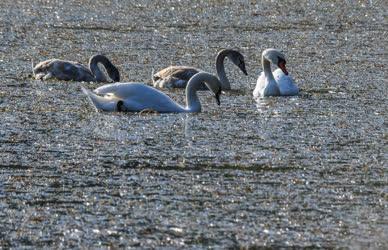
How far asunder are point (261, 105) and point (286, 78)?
133cm

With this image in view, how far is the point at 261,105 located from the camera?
1468 cm

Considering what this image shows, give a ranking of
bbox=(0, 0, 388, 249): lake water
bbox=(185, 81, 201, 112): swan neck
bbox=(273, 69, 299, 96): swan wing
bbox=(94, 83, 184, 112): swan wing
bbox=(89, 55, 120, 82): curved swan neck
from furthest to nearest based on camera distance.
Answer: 1. bbox=(89, 55, 120, 82): curved swan neck
2. bbox=(273, 69, 299, 96): swan wing
3. bbox=(185, 81, 201, 112): swan neck
4. bbox=(94, 83, 184, 112): swan wing
5. bbox=(0, 0, 388, 249): lake water

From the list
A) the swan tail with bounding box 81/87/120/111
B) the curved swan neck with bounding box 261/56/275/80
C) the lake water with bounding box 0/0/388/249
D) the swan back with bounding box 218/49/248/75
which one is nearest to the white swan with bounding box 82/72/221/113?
the swan tail with bounding box 81/87/120/111

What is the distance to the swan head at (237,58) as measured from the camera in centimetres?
1744

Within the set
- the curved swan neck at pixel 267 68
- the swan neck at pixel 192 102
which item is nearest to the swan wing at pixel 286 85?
the curved swan neck at pixel 267 68

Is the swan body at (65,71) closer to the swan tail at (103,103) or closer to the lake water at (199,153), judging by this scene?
the lake water at (199,153)

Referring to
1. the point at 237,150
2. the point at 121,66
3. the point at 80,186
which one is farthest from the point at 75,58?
the point at 80,186

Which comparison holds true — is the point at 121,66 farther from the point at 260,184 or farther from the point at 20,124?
the point at 260,184

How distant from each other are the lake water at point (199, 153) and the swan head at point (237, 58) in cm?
31

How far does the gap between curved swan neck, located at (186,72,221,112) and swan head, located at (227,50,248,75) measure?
2931mm

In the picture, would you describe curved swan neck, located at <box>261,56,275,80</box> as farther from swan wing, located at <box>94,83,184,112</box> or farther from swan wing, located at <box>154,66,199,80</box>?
swan wing, located at <box>94,83,184,112</box>

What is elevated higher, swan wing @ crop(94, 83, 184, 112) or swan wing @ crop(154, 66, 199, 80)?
swan wing @ crop(154, 66, 199, 80)

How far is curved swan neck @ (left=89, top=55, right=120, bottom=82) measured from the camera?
1686cm

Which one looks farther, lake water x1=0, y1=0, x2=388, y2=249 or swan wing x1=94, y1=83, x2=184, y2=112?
swan wing x1=94, y1=83, x2=184, y2=112
